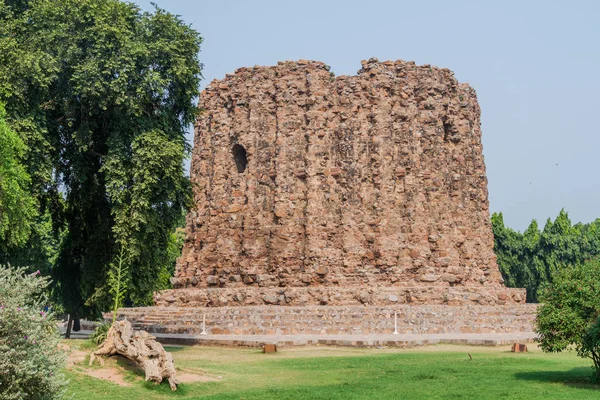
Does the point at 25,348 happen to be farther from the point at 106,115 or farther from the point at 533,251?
the point at 533,251

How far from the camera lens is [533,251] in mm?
44812

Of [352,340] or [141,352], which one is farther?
[352,340]

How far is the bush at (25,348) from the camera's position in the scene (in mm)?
7828

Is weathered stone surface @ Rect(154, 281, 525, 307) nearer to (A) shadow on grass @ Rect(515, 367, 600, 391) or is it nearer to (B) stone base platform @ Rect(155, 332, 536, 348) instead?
(B) stone base platform @ Rect(155, 332, 536, 348)

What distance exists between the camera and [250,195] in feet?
85.5

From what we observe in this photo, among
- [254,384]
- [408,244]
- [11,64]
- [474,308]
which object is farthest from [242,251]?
[254,384]

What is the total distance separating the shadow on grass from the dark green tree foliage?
30219mm

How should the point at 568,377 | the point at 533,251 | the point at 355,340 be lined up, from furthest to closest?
1. the point at 533,251
2. the point at 355,340
3. the point at 568,377

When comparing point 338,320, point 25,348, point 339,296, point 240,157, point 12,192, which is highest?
point 240,157

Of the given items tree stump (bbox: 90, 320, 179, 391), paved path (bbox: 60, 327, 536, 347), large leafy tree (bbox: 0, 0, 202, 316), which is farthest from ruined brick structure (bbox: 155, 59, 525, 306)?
tree stump (bbox: 90, 320, 179, 391)

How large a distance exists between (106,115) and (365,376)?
929 centimetres

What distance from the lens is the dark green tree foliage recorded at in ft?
145

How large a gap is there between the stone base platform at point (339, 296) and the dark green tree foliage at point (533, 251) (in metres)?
20.1

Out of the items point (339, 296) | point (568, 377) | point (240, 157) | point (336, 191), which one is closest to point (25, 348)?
point (568, 377)
